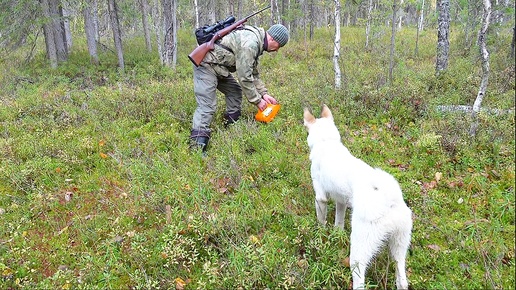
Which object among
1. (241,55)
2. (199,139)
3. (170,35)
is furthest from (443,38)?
(170,35)

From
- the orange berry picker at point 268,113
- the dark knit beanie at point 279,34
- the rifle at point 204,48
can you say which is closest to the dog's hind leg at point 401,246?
the orange berry picker at point 268,113

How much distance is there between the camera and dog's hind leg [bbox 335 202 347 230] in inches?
136

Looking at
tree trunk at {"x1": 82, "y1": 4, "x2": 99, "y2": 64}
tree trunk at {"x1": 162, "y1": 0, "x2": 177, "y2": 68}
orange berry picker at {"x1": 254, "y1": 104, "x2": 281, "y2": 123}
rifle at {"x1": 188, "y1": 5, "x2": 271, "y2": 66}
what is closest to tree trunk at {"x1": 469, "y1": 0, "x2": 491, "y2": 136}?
orange berry picker at {"x1": 254, "y1": 104, "x2": 281, "y2": 123}

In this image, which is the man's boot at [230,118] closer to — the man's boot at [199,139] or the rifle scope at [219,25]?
the man's boot at [199,139]

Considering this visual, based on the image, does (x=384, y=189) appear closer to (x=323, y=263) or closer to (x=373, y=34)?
(x=323, y=263)

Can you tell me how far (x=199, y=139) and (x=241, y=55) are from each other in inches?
63.5

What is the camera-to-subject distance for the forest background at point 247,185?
126 inches

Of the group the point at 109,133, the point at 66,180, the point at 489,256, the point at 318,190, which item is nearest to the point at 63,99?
the point at 109,133

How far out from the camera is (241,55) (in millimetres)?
5559

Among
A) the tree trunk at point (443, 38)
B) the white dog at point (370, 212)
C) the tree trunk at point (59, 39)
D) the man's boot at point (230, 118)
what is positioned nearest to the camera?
the white dog at point (370, 212)

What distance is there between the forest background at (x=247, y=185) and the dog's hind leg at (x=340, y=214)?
14cm

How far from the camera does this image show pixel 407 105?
6234 mm

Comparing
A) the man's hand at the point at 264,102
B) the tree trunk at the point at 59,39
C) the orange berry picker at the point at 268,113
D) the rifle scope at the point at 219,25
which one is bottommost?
the orange berry picker at the point at 268,113

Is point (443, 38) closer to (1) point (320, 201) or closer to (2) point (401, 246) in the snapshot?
(1) point (320, 201)
